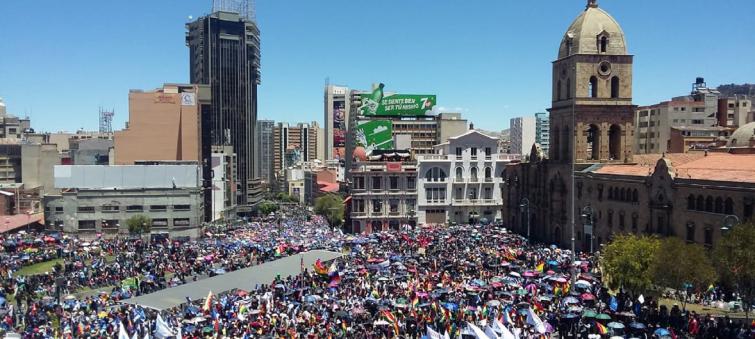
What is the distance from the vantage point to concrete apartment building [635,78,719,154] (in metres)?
101

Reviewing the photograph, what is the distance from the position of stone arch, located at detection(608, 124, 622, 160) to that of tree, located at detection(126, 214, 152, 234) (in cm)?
5826

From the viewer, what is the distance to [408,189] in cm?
8844

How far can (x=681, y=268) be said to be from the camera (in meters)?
34.0

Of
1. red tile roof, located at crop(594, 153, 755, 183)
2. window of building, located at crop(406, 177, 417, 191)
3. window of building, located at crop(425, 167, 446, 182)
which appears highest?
red tile roof, located at crop(594, 153, 755, 183)

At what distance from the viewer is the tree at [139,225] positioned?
285ft

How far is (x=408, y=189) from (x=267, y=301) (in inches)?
2067

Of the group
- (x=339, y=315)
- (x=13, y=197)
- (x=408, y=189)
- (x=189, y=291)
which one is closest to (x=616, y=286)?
(x=339, y=315)

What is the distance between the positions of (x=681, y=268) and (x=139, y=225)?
70681 millimetres

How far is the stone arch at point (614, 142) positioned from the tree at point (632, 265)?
2743 cm

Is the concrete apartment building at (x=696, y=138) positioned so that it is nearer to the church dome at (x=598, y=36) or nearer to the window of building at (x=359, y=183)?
the church dome at (x=598, y=36)

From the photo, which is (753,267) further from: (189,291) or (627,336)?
(189,291)

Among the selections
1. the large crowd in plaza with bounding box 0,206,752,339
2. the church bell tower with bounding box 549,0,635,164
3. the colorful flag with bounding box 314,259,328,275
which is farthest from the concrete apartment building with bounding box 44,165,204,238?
the church bell tower with bounding box 549,0,635,164

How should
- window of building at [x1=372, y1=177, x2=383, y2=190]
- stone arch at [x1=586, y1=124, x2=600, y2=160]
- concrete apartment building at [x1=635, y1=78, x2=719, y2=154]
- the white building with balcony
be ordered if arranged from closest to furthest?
1. stone arch at [x1=586, y1=124, x2=600, y2=160]
2. window of building at [x1=372, y1=177, x2=383, y2=190]
3. the white building with balcony
4. concrete apartment building at [x1=635, y1=78, x2=719, y2=154]

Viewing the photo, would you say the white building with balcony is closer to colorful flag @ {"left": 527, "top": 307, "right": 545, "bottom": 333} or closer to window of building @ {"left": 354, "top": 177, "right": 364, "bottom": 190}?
window of building @ {"left": 354, "top": 177, "right": 364, "bottom": 190}
